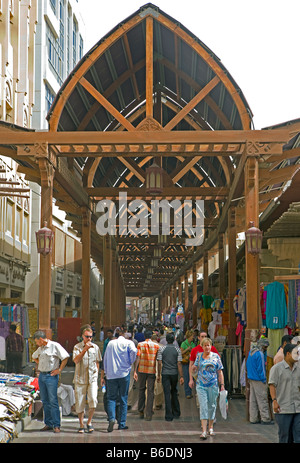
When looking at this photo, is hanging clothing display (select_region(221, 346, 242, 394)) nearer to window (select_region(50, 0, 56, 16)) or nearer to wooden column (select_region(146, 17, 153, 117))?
wooden column (select_region(146, 17, 153, 117))

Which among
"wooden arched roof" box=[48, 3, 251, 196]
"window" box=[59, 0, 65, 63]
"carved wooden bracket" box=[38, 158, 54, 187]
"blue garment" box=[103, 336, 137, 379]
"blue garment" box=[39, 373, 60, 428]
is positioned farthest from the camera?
"window" box=[59, 0, 65, 63]

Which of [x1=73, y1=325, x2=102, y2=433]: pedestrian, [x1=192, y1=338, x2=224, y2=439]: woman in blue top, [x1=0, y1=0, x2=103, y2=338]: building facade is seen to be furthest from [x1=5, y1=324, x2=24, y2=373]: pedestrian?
[x1=192, y1=338, x2=224, y2=439]: woman in blue top

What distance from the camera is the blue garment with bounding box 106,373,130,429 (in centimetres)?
1099

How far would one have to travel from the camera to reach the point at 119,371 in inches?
445

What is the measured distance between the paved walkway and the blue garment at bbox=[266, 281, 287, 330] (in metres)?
2.00

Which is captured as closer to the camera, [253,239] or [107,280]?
[253,239]

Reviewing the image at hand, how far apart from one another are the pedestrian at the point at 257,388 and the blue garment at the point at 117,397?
234 centimetres

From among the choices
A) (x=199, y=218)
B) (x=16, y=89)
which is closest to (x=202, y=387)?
(x=199, y=218)

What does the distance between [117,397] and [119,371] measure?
17.4 inches

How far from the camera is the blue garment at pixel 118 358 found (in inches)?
444

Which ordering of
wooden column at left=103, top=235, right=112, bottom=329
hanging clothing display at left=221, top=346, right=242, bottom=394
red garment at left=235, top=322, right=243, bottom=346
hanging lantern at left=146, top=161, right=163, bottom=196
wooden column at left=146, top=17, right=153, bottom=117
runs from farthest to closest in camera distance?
wooden column at left=103, top=235, right=112, bottom=329
red garment at left=235, top=322, right=243, bottom=346
hanging lantern at left=146, top=161, right=163, bottom=196
hanging clothing display at left=221, top=346, right=242, bottom=394
wooden column at left=146, top=17, right=153, bottom=117

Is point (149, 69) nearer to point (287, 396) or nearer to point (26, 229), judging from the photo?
point (287, 396)

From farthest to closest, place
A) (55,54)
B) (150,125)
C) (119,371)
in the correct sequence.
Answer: (55,54), (150,125), (119,371)

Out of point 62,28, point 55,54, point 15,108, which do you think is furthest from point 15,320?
point 62,28
